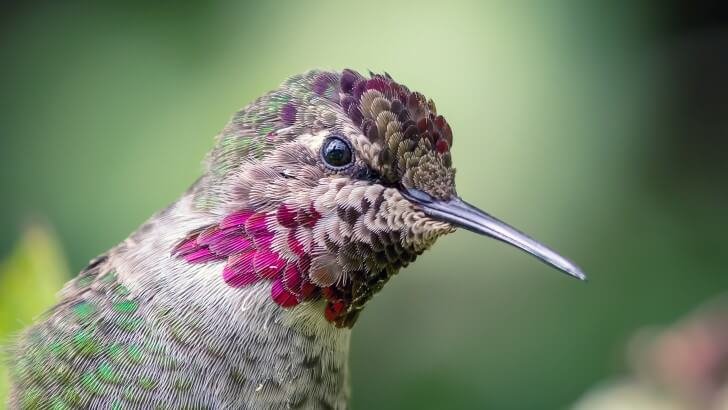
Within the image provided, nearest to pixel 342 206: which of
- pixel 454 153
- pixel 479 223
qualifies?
pixel 479 223

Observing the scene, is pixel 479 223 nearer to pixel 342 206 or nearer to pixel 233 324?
pixel 342 206

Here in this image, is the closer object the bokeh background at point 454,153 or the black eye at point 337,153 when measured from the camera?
the black eye at point 337,153

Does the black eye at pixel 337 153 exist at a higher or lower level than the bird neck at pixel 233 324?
higher

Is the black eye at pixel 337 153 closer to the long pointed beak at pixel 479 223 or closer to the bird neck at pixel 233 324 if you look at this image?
the long pointed beak at pixel 479 223

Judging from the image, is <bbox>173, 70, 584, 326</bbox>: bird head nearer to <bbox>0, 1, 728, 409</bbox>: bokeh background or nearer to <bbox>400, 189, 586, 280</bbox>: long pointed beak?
<bbox>400, 189, 586, 280</bbox>: long pointed beak

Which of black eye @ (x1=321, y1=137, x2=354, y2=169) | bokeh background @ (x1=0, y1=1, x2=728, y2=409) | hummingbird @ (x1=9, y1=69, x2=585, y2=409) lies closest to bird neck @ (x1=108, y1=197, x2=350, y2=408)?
hummingbird @ (x1=9, y1=69, x2=585, y2=409)

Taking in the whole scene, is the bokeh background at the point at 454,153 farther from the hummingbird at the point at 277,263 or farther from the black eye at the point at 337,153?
the black eye at the point at 337,153

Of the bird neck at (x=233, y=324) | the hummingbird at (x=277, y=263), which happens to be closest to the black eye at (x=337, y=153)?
the hummingbird at (x=277, y=263)
